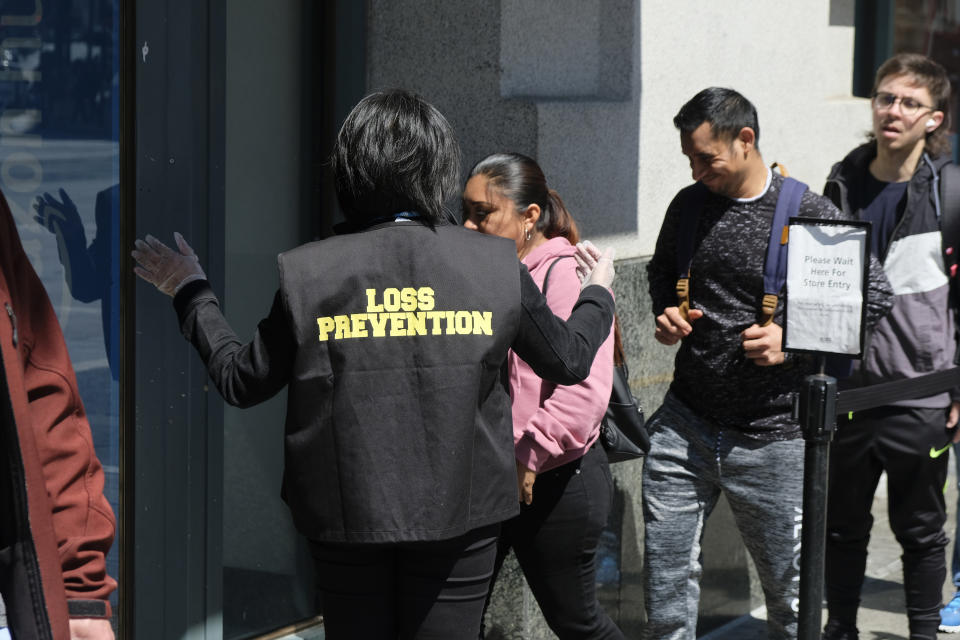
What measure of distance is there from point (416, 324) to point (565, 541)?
126cm

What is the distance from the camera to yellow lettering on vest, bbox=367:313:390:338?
2.67 meters

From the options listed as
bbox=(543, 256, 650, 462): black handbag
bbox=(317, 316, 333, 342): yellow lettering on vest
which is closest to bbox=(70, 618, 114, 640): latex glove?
bbox=(317, 316, 333, 342): yellow lettering on vest

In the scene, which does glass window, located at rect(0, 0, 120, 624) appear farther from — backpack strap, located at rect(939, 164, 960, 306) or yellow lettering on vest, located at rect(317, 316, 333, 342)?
backpack strap, located at rect(939, 164, 960, 306)

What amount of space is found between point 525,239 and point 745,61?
2.48m

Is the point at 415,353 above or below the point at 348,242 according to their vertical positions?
below

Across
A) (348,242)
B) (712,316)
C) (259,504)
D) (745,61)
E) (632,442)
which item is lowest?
(259,504)

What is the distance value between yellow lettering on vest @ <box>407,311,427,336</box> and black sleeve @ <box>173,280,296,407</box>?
0.25 metres

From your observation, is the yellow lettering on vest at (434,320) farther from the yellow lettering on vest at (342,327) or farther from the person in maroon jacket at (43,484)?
the person in maroon jacket at (43,484)

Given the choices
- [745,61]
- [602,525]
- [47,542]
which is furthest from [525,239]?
[745,61]

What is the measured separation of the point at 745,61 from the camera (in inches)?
233

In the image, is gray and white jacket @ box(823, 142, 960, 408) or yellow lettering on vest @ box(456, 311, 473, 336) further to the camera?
gray and white jacket @ box(823, 142, 960, 408)

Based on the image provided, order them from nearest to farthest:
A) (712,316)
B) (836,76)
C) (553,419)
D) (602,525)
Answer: (553,419) → (602,525) → (712,316) → (836,76)

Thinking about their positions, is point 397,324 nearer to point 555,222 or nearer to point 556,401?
point 556,401

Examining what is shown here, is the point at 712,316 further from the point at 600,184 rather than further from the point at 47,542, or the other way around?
the point at 47,542
